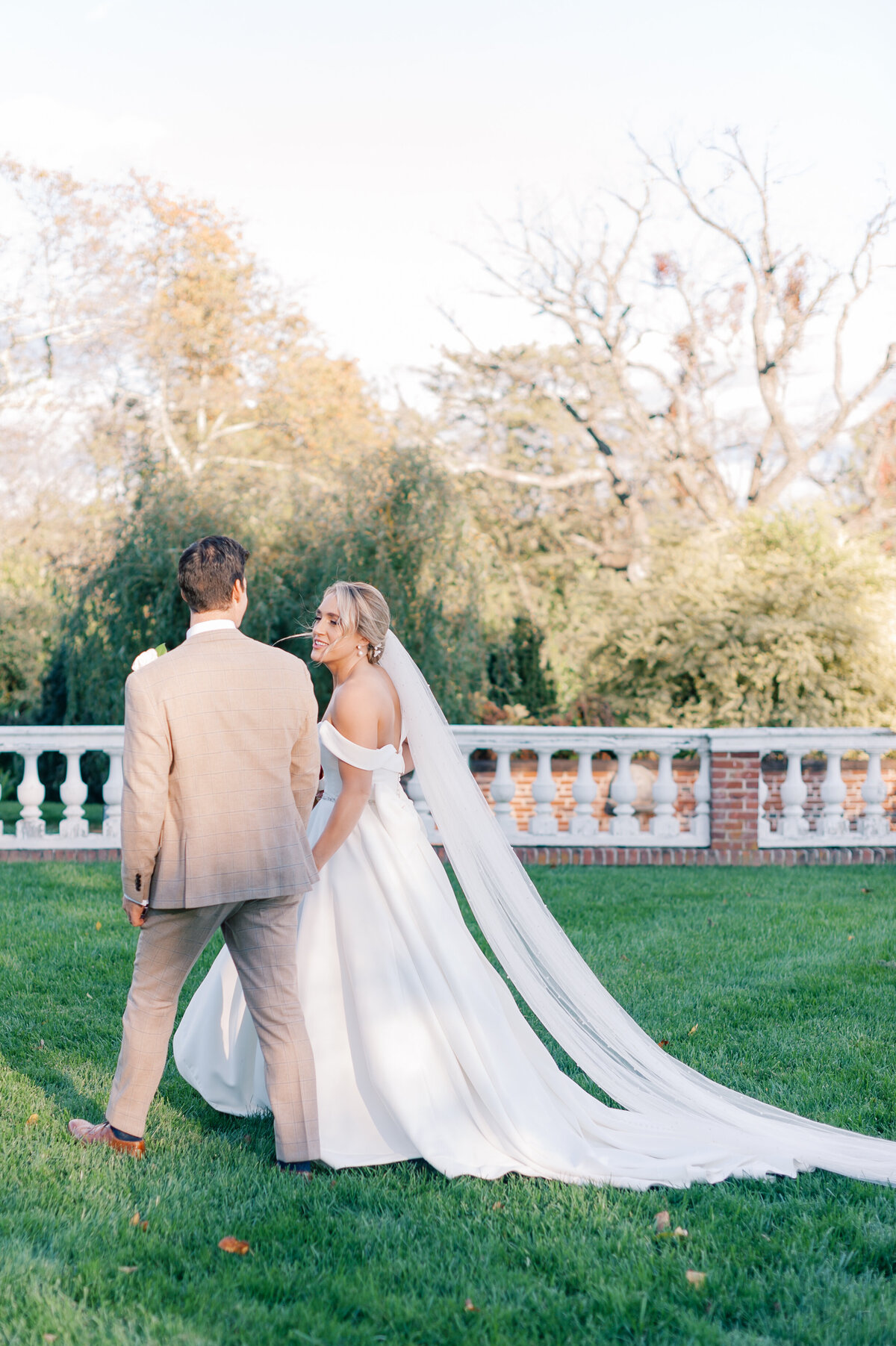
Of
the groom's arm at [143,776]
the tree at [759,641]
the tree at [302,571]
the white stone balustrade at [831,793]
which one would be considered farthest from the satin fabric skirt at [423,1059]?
the tree at [759,641]

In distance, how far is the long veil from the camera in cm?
375

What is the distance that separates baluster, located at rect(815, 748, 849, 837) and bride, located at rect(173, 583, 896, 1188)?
18.1ft

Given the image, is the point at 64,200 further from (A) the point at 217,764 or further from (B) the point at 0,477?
(A) the point at 217,764

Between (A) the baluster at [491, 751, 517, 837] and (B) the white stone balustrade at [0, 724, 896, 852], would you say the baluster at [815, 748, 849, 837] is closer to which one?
(B) the white stone balustrade at [0, 724, 896, 852]

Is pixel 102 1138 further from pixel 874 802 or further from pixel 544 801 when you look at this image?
pixel 874 802

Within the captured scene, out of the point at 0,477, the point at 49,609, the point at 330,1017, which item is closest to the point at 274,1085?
the point at 330,1017

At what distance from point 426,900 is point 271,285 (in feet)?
84.8

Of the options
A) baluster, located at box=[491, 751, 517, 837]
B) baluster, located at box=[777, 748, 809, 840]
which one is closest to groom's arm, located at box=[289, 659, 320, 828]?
baluster, located at box=[491, 751, 517, 837]

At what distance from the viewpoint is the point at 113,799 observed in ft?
27.8

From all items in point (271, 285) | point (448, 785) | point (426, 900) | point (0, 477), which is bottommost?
point (426, 900)

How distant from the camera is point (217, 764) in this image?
3203mm

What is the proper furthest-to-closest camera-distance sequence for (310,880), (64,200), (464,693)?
(64,200) < (464,693) < (310,880)

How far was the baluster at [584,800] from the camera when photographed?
28.7 feet

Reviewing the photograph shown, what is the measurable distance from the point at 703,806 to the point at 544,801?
1250 millimetres
